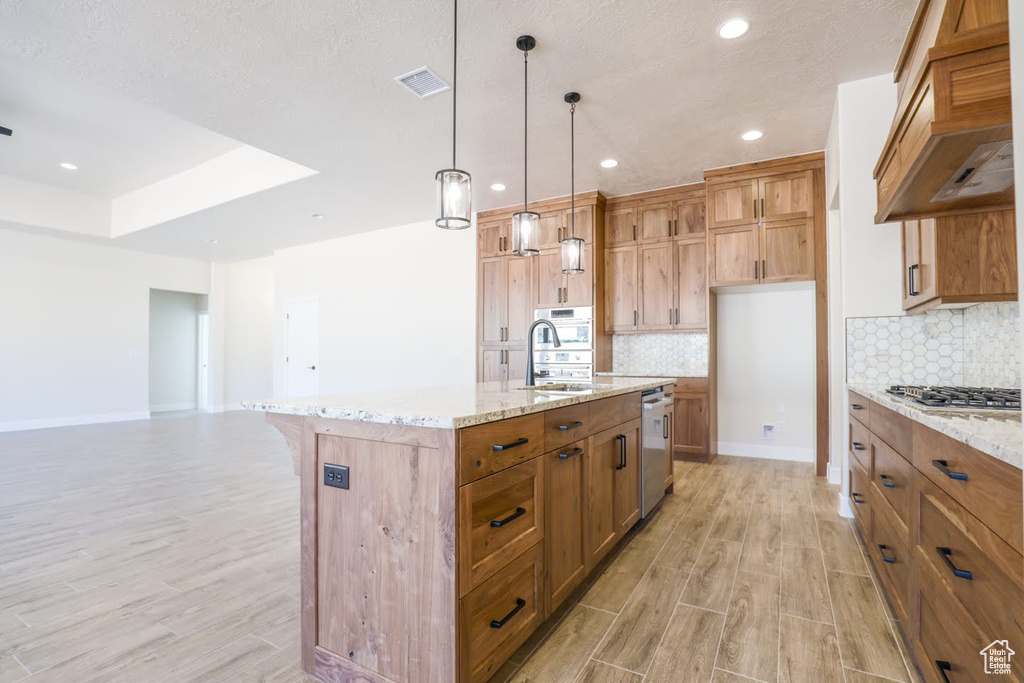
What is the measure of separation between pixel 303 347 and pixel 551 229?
183 inches

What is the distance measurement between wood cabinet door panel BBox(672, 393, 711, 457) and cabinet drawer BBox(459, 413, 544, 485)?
11.2ft

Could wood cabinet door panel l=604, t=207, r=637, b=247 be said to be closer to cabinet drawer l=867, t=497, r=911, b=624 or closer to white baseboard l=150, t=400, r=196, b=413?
cabinet drawer l=867, t=497, r=911, b=624

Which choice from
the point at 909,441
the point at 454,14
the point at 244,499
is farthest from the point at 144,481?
the point at 909,441

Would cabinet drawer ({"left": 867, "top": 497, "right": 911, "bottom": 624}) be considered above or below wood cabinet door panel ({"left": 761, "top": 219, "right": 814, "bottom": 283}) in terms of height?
below

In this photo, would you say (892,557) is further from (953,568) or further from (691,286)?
(691,286)

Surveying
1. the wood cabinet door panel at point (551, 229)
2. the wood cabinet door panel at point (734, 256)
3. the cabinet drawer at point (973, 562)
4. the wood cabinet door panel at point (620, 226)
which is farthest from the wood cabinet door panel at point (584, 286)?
the cabinet drawer at point (973, 562)

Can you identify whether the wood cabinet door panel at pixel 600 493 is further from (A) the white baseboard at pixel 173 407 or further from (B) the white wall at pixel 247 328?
(A) the white baseboard at pixel 173 407

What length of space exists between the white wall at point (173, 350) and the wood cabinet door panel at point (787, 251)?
32.8 ft

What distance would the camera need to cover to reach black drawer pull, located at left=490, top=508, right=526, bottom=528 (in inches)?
59.2

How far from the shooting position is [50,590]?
2.20 metres

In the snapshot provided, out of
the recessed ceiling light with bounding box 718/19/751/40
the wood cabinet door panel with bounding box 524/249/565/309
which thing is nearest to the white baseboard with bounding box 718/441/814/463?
the wood cabinet door panel with bounding box 524/249/565/309

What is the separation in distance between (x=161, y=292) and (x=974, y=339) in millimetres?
11370

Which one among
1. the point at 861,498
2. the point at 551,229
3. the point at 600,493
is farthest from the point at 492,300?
the point at 861,498

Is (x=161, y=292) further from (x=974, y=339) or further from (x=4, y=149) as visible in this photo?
(x=974, y=339)
